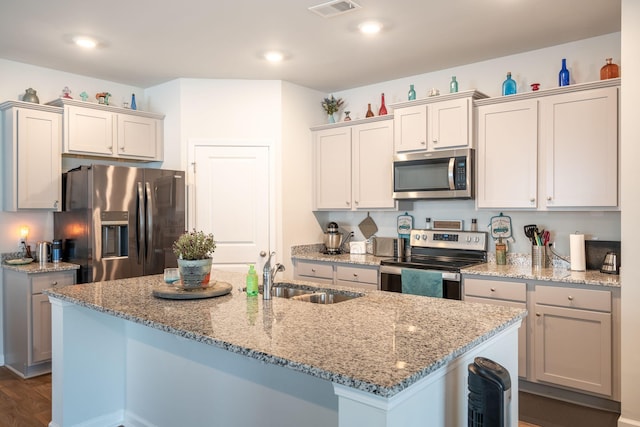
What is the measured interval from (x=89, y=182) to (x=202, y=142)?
3.68ft

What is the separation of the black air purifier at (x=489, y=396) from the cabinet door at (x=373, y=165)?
3006 mm

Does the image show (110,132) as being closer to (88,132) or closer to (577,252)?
(88,132)

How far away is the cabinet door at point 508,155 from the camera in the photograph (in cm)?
355

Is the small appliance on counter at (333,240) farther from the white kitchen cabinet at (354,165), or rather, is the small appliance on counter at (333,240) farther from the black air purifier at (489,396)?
the black air purifier at (489,396)

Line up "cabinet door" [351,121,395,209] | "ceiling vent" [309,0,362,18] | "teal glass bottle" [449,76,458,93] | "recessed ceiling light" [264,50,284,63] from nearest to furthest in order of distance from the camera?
1. "ceiling vent" [309,0,362,18]
2. "recessed ceiling light" [264,50,284,63]
3. "teal glass bottle" [449,76,458,93]
4. "cabinet door" [351,121,395,209]

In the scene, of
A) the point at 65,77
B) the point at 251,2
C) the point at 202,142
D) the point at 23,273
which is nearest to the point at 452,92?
the point at 251,2

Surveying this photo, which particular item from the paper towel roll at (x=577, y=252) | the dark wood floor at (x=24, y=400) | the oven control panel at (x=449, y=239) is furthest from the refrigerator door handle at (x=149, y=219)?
the paper towel roll at (x=577, y=252)

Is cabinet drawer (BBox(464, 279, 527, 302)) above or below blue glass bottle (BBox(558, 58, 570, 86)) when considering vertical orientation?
below

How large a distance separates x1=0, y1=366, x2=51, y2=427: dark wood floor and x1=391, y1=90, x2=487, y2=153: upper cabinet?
3353mm

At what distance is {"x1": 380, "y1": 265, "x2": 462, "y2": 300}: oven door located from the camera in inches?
142

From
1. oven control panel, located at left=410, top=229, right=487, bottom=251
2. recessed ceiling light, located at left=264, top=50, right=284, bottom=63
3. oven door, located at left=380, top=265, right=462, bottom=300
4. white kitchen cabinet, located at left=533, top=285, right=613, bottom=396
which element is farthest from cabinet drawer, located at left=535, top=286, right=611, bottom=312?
recessed ceiling light, located at left=264, top=50, right=284, bottom=63

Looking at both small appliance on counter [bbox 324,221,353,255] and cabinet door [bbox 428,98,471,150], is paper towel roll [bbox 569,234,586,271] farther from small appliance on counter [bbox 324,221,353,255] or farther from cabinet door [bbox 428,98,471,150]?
small appliance on counter [bbox 324,221,353,255]

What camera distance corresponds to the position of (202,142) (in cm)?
457

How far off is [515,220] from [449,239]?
593mm
